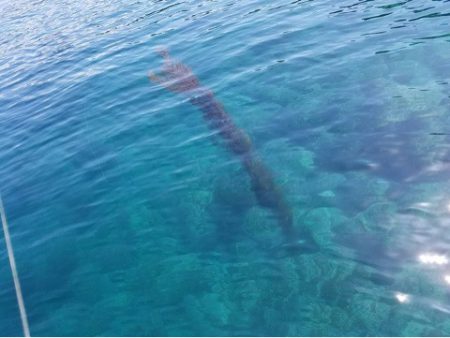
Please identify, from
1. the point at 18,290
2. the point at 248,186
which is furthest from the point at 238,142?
the point at 18,290

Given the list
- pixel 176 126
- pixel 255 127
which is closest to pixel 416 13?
pixel 255 127

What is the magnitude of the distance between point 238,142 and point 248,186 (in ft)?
5.11

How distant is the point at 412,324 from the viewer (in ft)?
18.1

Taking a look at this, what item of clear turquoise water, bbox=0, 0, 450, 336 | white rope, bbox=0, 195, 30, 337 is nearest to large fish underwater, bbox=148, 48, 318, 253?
clear turquoise water, bbox=0, 0, 450, 336

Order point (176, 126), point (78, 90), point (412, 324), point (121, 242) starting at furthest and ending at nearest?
point (78, 90) → point (176, 126) → point (121, 242) → point (412, 324)

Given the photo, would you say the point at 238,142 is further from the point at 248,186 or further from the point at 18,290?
the point at 18,290

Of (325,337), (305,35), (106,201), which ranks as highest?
(305,35)

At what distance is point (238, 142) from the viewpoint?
31.6 feet

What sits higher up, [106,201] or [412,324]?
[106,201]

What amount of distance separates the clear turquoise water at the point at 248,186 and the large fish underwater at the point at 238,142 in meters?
0.18

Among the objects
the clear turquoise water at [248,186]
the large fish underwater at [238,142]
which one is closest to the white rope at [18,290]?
the clear turquoise water at [248,186]

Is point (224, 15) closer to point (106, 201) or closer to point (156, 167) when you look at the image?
point (156, 167)

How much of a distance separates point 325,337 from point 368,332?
578 millimetres

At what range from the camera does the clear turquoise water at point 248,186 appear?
Result: 20.8 ft
